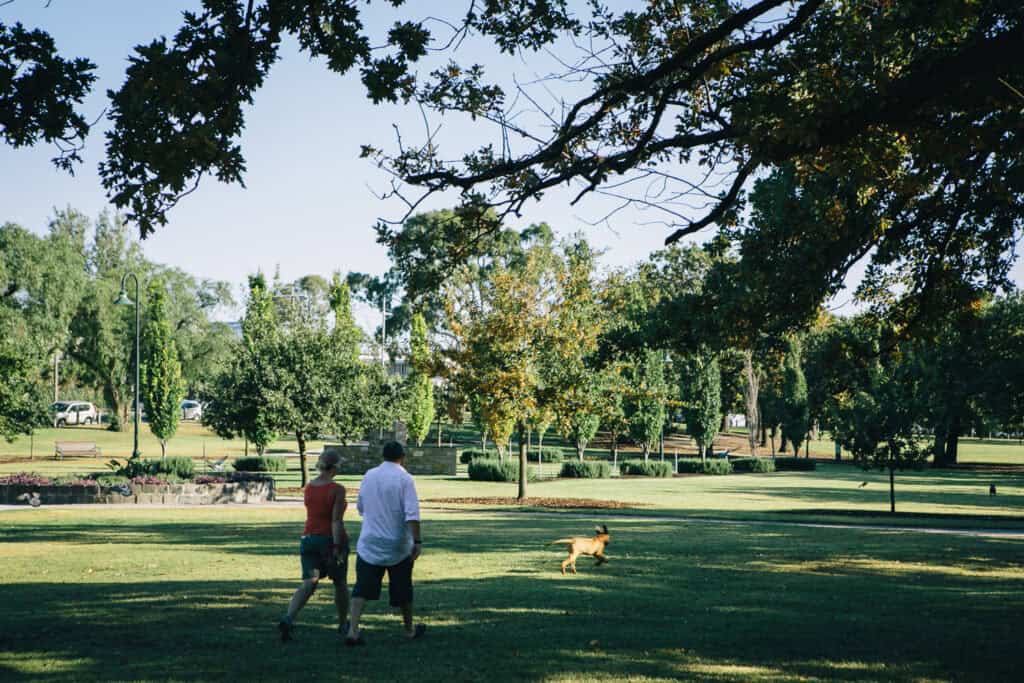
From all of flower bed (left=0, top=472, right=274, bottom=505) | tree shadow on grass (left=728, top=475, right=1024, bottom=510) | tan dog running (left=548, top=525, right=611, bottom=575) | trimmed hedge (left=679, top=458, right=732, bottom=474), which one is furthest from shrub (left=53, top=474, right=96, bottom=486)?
trimmed hedge (left=679, top=458, right=732, bottom=474)

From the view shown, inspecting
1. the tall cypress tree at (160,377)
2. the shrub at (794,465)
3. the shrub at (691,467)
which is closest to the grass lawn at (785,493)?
the shrub at (691,467)

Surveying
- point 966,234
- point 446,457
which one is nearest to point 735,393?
point 446,457

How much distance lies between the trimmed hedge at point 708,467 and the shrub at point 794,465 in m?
5.05

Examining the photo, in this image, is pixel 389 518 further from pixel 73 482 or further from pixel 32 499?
pixel 73 482

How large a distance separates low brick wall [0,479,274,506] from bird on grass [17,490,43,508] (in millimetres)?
113

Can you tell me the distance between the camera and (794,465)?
58062 millimetres

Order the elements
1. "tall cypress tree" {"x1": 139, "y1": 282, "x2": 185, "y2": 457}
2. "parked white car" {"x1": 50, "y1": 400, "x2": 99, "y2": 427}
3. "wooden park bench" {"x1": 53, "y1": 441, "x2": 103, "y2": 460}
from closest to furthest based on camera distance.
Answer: "wooden park bench" {"x1": 53, "y1": 441, "x2": 103, "y2": 460}
"tall cypress tree" {"x1": 139, "y1": 282, "x2": 185, "y2": 457}
"parked white car" {"x1": 50, "y1": 400, "x2": 99, "y2": 427}

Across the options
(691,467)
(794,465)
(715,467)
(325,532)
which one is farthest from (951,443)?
(325,532)

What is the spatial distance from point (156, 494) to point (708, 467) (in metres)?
35.7

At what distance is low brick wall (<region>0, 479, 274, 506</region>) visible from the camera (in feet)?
83.2

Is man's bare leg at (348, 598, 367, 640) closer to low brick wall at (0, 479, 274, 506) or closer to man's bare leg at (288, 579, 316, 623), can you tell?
man's bare leg at (288, 579, 316, 623)

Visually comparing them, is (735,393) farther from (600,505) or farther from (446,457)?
(600,505)

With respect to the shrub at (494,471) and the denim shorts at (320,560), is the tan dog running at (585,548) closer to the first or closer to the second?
the denim shorts at (320,560)

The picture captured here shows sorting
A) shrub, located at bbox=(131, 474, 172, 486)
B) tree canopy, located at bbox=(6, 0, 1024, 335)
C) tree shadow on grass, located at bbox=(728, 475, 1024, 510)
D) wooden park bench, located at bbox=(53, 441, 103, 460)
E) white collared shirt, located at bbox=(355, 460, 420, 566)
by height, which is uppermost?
tree canopy, located at bbox=(6, 0, 1024, 335)
